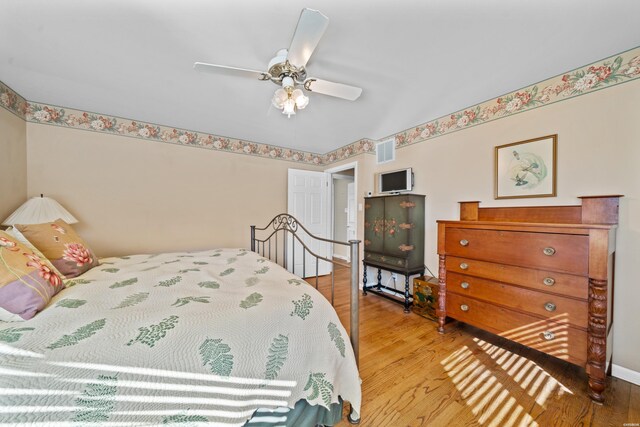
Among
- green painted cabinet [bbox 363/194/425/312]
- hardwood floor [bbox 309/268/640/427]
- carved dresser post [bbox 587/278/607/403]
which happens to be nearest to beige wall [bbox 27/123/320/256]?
green painted cabinet [bbox 363/194/425/312]

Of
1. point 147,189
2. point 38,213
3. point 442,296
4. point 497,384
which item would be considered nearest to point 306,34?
point 442,296

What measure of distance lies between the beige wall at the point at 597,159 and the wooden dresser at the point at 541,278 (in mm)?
85

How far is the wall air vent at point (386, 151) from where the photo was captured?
3.34 metres

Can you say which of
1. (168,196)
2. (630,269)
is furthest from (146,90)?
(630,269)

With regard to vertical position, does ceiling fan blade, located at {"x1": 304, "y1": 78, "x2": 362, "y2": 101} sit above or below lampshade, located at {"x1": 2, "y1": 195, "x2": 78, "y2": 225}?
above

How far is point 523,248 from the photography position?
1792 mm

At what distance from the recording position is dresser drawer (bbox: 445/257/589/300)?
1.56 metres

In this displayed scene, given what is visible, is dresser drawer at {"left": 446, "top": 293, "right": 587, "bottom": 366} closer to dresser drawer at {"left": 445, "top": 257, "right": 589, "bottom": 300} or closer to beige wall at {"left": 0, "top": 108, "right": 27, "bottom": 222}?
dresser drawer at {"left": 445, "top": 257, "right": 589, "bottom": 300}

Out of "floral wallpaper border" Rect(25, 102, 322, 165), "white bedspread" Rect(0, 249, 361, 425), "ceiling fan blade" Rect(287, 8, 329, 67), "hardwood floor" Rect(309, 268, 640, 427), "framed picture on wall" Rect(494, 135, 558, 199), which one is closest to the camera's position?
"white bedspread" Rect(0, 249, 361, 425)

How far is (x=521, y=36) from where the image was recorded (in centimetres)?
165

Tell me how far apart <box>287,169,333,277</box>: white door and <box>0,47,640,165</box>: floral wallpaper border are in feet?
1.40

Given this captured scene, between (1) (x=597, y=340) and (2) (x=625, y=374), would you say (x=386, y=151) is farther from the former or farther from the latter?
(2) (x=625, y=374)

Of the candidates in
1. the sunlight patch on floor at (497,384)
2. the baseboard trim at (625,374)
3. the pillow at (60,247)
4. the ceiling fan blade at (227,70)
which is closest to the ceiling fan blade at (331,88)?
the ceiling fan blade at (227,70)

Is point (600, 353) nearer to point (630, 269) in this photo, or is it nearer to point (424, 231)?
point (630, 269)
